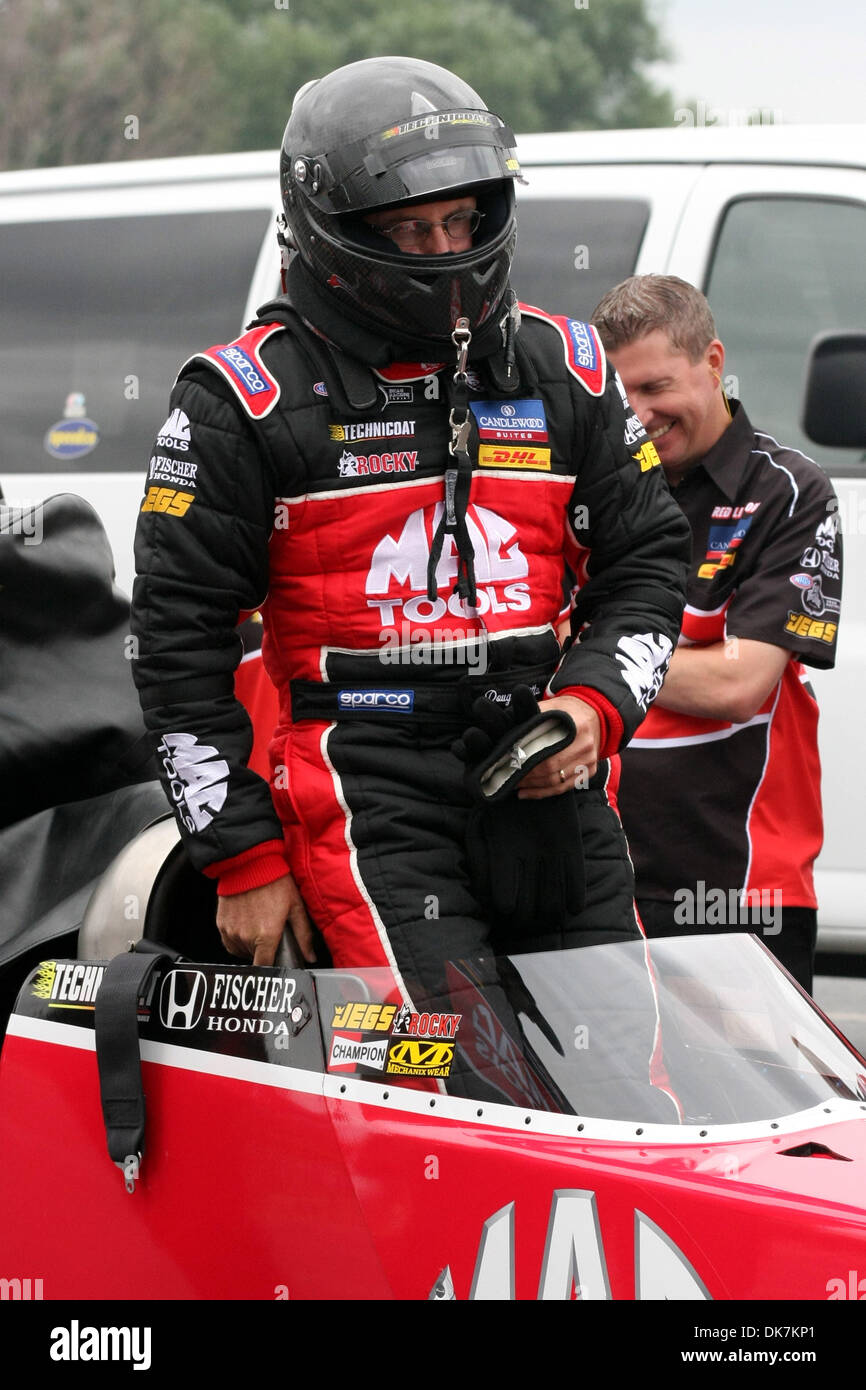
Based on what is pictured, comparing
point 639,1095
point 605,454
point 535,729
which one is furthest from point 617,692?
→ point 639,1095

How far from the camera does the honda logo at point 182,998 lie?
7.22 ft

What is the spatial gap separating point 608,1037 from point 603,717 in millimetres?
470

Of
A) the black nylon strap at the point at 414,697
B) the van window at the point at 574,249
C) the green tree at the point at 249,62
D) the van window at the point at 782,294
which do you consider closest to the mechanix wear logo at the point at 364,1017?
the black nylon strap at the point at 414,697

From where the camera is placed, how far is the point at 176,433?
2299 millimetres

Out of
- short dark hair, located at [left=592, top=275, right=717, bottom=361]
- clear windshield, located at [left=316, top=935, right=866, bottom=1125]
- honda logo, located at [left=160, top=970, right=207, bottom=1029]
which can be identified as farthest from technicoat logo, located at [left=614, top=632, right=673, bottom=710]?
short dark hair, located at [left=592, top=275, right=717, bottom=361]

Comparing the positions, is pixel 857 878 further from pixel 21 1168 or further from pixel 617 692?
pixel 21 1168

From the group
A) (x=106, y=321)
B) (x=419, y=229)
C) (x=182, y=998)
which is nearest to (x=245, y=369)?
(x=419, y=229)

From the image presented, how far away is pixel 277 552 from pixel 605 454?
495 millimetres

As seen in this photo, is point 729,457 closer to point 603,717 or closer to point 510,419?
point 510,419

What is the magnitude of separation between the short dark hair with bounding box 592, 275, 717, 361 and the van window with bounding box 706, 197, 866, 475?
110 cm

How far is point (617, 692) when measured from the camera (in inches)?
92.4

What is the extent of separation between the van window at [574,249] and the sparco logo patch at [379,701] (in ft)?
8.15

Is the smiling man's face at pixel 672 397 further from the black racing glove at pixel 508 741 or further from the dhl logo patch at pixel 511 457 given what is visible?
the black racing glove at pixel 508 741

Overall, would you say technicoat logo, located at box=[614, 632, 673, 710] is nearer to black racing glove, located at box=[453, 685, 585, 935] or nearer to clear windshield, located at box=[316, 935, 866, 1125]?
black racing glove, located at box=[453, 685, 585, 935]
